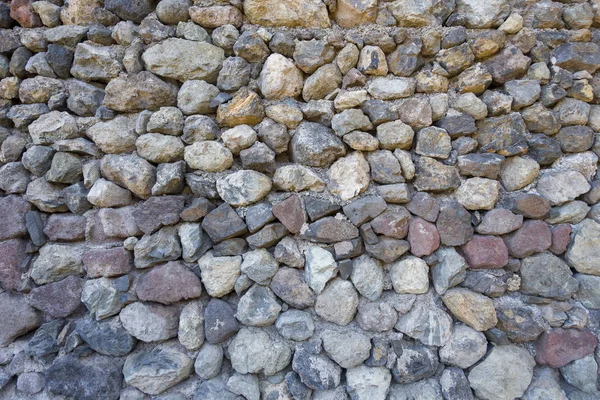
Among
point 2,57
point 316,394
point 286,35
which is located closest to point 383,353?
point 316,394

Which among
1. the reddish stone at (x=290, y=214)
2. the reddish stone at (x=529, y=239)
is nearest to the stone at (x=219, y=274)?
the reddish stone at (x=290, y=214)

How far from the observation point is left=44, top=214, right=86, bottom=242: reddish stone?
48.5 inches

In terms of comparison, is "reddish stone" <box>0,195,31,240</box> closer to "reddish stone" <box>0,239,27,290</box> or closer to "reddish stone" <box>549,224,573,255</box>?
"reddish stone" <box>0,239,27,290</box>

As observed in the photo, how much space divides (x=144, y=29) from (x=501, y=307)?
1.75 meters

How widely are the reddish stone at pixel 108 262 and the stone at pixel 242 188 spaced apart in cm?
45

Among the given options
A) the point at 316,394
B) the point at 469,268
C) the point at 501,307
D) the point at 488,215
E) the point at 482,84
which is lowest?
the point at 316,394

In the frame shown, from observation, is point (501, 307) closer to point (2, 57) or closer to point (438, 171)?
point (438, 171)

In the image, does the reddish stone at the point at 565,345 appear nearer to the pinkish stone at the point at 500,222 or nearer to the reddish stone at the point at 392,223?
the pinkish stone at the point at 500,222

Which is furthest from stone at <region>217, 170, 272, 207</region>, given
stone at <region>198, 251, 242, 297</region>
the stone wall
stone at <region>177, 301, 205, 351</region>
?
stone at <region>177, 301, 205, 351</region>

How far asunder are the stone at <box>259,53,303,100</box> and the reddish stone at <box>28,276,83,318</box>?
3.48ft

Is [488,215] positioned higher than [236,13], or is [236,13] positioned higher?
[236,13]

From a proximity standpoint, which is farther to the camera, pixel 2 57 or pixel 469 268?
pixel 2 57

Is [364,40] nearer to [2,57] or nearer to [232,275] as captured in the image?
[232,275]

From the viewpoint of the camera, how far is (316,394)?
1.18m
